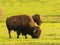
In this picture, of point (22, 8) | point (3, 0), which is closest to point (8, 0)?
point (3, 0)

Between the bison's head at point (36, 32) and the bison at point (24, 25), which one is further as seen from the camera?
the bison at point (24, 25)

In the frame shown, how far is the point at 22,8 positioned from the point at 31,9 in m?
2.20

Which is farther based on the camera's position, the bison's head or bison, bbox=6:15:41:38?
bison, bbox=6:15:41:38

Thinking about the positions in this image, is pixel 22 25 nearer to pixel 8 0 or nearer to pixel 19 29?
pixel 19 29

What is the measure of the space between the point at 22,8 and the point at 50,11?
24.6ft

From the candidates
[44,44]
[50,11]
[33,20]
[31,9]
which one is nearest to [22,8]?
[31,9]

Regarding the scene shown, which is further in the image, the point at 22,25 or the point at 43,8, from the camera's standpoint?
the point at 43,8

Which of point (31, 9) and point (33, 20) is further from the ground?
point (33, 20)

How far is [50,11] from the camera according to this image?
78438 mm

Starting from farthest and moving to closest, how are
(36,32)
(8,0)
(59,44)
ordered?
(8,0)
(36,32)
(59,44)

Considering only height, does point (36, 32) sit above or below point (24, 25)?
below

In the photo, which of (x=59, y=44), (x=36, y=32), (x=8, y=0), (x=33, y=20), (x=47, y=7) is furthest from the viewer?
(x=8, y=0)

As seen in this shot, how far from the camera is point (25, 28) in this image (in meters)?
A: 25.3

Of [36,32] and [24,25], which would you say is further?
[24,25]
